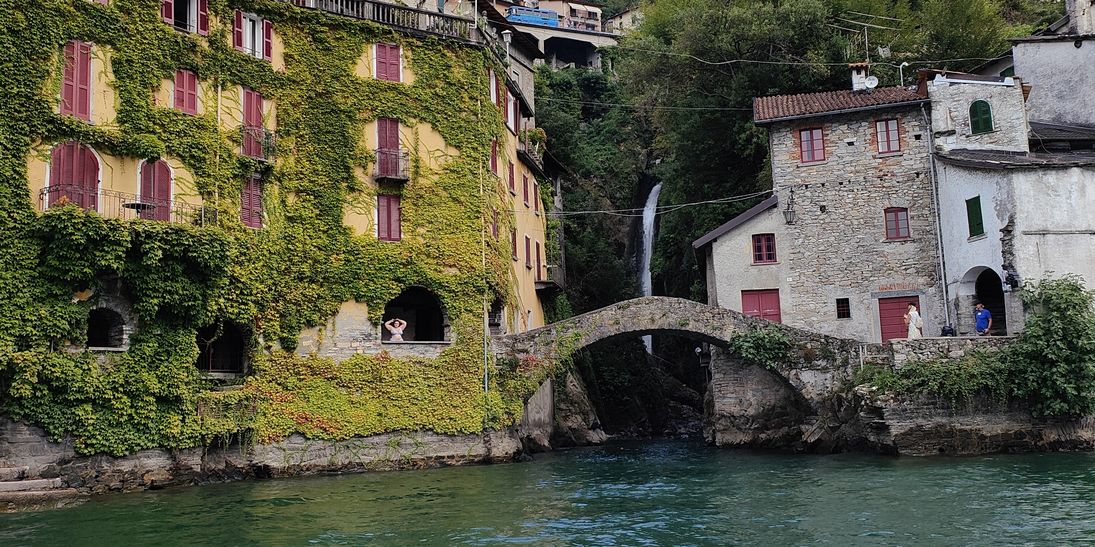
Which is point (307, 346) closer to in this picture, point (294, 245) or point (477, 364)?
point (294, 245)

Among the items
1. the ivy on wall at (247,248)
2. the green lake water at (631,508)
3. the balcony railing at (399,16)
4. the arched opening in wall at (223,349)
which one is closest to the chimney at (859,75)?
the ivy on wall at (247,248)

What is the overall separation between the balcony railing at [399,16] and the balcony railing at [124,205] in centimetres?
816

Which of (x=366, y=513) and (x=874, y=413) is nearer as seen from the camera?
(x=366, y=513)

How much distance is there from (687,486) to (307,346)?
12.6 metres

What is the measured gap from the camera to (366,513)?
70.1 feet

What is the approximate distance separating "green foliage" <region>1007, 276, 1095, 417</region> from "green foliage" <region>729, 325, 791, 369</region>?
6.71 metres

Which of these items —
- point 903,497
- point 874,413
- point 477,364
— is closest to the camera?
point 903,497

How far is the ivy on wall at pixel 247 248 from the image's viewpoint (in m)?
25.4

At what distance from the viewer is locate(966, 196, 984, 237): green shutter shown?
3247 centimetres

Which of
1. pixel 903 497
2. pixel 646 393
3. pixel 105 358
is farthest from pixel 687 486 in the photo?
pixel 646 393

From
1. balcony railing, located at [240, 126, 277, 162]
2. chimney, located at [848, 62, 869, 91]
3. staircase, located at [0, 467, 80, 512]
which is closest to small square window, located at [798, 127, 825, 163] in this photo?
chimney, located at [848, 62, 869, 91]

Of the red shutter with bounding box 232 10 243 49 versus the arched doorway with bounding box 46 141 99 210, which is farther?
the red shutter with bounding box 232 10 243 49

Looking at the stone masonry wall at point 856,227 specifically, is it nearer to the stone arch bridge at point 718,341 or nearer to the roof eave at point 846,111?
the roof eave at point 846,111

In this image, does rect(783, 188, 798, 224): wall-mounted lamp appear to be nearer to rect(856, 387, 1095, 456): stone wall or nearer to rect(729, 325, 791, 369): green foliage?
rect(729, 325, 791, 369): green foliage
